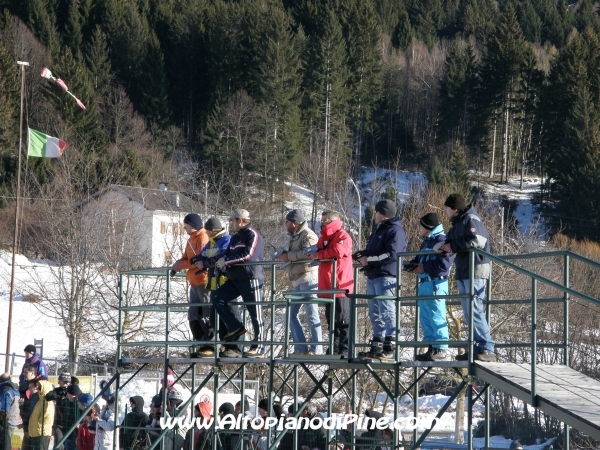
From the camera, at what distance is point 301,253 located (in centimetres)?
1137

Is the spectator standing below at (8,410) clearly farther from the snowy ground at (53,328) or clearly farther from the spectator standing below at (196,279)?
the spectator standing below at (196,279)

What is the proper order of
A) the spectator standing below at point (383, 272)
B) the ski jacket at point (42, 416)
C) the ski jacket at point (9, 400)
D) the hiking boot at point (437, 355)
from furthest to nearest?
the ski jacket at point (9, 400) < the ski jacket at point (42, 416) < the spectator standing below at point (383, 272) < the hiking boot at point (437, 355)

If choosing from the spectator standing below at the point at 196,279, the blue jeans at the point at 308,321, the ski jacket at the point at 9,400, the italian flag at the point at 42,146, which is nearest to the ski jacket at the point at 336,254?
the blue jeans at the point at 308,321

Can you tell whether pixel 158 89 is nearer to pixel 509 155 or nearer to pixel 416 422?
pixel 509 155

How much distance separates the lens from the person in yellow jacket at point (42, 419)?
1548 centimetres

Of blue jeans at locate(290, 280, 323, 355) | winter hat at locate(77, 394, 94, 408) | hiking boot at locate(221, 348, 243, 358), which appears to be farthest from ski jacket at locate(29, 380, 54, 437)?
blue jeans at locate(290, 280, 323, 355)

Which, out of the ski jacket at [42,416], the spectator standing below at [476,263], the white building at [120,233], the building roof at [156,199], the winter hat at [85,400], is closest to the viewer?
the spectator standing below at [476,263]

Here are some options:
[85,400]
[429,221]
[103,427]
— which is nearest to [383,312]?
[429,221]

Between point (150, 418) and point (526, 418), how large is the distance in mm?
18982

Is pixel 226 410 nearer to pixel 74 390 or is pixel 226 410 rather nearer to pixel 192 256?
pixel 192 256

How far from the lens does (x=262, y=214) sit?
45750mm

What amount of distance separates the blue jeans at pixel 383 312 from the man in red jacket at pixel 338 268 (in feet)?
1.51

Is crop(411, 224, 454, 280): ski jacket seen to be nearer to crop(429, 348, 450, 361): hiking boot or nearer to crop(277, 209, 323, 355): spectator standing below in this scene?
crop(429, 348, 450, 361): hiking boot

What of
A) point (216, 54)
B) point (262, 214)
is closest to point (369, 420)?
point (262, 214)
